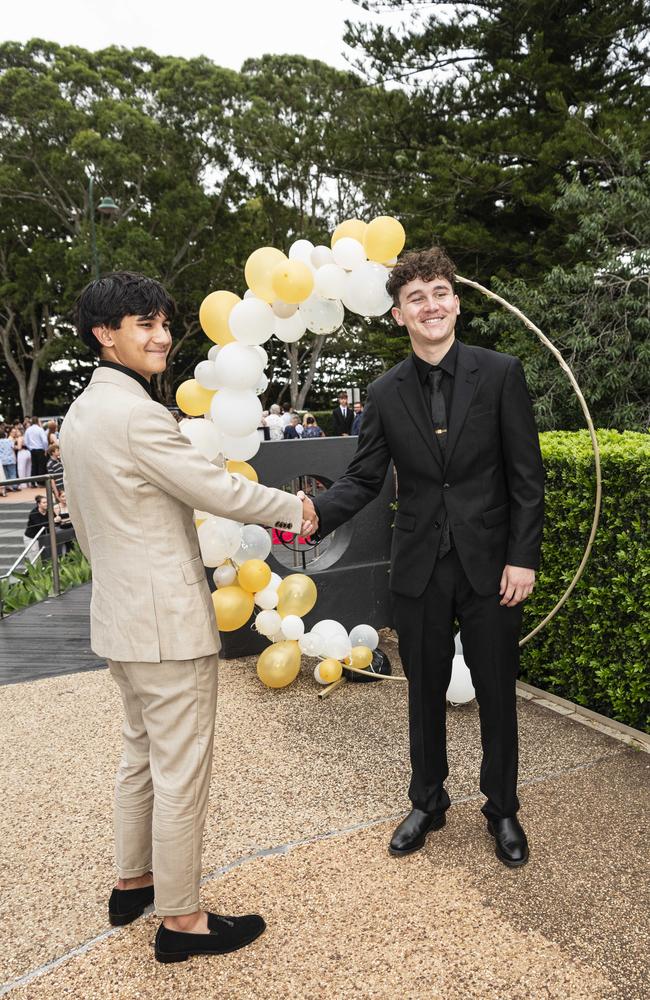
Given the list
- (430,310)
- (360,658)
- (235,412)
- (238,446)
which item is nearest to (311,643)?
(360,658)

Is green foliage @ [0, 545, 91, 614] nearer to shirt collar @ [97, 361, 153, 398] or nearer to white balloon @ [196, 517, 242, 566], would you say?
white balloon @ [196, 517, 242, 566]

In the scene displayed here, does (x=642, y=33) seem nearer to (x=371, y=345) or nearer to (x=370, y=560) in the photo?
(x=371, y=345)

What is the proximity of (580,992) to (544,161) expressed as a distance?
10863 millimetres

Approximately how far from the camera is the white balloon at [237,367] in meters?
3.84

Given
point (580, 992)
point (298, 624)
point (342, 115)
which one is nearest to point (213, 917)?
point (580, 992)

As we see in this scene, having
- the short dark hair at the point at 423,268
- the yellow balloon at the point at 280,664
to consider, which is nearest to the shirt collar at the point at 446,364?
the short dark hair at the point at 423,268

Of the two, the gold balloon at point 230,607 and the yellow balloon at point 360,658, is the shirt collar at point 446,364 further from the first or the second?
the yellow balloon at point 360,658

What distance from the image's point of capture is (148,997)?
2.21m

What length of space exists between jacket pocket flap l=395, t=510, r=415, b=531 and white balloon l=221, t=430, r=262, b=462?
52.9 inches

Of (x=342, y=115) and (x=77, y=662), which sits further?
(x=342, y=115)

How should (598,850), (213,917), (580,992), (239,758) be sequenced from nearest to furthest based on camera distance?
(580,992)
(213,917)
(598,850)
(239,758)

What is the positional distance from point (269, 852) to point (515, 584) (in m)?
1.49

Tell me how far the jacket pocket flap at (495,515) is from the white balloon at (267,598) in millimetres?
2019

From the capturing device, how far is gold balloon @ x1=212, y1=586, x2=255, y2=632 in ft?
13.4
